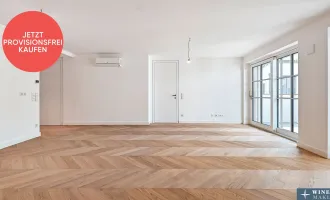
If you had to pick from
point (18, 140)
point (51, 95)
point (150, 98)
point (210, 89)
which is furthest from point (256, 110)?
point (51, 95)

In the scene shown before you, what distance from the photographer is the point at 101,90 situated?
8289mm

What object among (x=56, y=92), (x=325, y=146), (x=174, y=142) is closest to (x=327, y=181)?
(x=325, y=146)

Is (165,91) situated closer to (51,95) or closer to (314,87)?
(51,95)

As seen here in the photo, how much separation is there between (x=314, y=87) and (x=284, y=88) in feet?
5.95

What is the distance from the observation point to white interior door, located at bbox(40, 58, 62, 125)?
27.1 ft

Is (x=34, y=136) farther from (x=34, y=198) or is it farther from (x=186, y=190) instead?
(x=186, y=190)

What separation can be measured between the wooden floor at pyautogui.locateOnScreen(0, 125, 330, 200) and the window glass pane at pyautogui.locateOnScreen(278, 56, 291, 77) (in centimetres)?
192

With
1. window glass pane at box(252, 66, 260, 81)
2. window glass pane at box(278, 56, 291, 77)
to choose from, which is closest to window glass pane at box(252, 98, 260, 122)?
window glass pane at box(252, 66, 260, 81)

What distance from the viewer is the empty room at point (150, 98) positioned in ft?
9.09

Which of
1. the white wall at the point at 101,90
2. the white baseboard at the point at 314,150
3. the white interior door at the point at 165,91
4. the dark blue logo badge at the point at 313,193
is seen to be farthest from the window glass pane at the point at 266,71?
the dark blue logo badge at the point at 313,193

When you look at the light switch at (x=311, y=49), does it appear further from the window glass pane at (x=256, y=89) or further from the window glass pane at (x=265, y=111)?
the window glass pane at (x=256, y=89)

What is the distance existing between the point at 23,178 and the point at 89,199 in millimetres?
1182

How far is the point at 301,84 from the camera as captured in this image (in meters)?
4.63

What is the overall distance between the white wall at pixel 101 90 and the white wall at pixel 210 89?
1156 mm
